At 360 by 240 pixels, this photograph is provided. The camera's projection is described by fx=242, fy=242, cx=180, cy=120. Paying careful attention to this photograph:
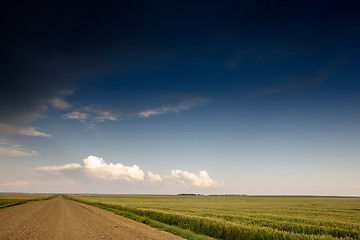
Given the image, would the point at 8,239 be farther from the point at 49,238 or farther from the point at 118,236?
the point at 118,236

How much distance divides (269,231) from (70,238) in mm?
11719

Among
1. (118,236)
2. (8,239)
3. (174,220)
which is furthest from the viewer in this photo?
(174,220)

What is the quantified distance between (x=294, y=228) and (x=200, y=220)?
23.1 feet

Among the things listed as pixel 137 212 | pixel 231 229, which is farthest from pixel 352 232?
pixel 137 212

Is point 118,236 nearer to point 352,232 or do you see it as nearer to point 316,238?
point 316,238

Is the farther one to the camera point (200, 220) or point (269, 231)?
point (200, 220)

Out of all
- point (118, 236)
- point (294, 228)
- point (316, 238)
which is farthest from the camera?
point (294, 228)

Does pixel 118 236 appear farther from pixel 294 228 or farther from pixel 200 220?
pixel 294 228

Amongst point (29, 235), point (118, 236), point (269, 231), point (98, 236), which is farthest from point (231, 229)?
point (29, 235)

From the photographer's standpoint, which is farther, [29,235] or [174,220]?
[174,220]

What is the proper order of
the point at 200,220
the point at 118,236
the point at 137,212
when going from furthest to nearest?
the point at 137,212 < the point at 200,220 < the point at 118,236

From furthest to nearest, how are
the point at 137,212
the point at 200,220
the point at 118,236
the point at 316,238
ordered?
1. the point at 137,212
2. the point at 200,220
3. the point at 118,236
4. the point at 316,238

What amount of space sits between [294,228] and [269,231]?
3.99m

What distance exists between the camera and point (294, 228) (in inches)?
680
